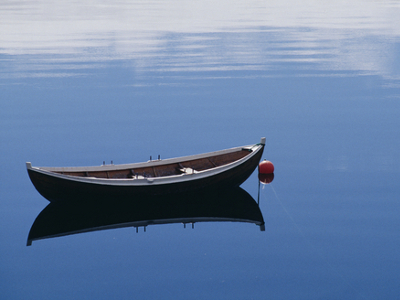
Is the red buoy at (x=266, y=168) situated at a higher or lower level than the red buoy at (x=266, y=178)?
higher

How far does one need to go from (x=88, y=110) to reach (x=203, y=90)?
553 cm

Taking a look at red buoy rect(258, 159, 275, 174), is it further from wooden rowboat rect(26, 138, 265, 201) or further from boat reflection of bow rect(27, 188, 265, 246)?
boat reflection of bow rect(27, 188, 265, 246)

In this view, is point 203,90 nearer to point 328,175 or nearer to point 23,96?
point 23,96

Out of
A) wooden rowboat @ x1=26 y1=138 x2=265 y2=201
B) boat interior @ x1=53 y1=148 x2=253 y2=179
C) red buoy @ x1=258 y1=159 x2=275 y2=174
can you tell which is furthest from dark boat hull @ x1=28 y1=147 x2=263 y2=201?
red buoy @ x1=258 y1=159 x2=275 y2=174

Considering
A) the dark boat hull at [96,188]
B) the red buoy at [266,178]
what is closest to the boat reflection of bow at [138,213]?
the dark boat hull at [96,188]

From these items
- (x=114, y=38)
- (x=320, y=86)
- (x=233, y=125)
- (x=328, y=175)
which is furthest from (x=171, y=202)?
(x=114, y=38)

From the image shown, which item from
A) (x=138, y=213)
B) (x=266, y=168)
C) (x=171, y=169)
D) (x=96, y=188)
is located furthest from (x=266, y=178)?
(x=96, y=188)

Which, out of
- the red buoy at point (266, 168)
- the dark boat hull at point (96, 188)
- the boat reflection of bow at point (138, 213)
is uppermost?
the dark boat hull at point (96, 188)

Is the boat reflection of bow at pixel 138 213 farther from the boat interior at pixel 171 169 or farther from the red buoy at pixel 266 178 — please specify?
the red buoy at pixel 266 178

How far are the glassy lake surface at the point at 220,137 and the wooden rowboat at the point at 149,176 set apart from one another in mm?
880

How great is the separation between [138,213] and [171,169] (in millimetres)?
1620

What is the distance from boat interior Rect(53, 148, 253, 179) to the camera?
48.7 feet

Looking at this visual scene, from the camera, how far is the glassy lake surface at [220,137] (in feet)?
38.4

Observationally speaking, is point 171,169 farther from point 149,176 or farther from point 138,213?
point 138,213
